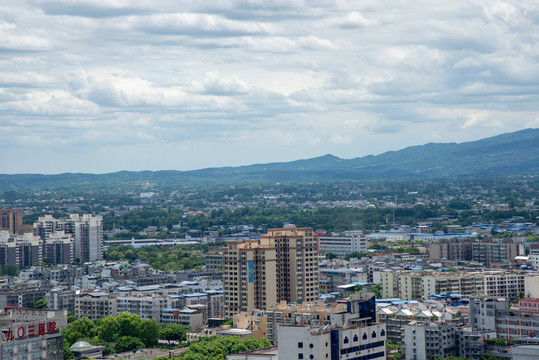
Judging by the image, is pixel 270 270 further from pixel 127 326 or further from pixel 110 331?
pixel 110 331

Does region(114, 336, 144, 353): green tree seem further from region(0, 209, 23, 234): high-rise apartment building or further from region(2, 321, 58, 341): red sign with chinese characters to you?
region(0, 209, 23, 234): high-rise apartment building

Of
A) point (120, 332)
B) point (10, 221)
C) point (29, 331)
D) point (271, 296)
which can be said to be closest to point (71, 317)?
point (120, 332)

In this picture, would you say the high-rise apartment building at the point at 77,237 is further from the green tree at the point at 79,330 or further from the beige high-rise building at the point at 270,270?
the beige high-rise building at the point at 270,270

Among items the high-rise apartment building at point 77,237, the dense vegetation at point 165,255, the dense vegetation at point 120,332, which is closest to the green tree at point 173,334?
the dense vegetation at point 120,332

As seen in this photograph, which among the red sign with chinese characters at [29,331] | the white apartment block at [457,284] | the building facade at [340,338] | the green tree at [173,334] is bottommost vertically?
the green tree at [173,334]

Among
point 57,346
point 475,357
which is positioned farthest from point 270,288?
point 57,346
